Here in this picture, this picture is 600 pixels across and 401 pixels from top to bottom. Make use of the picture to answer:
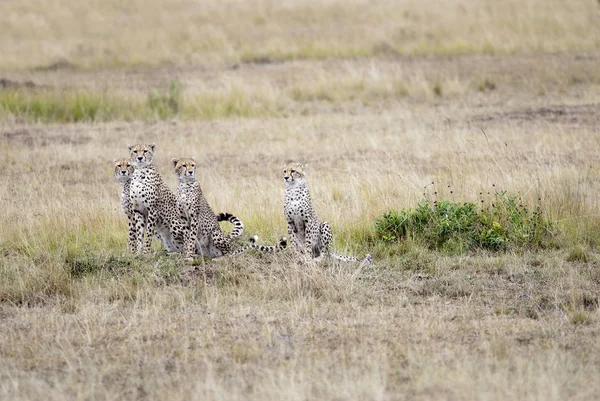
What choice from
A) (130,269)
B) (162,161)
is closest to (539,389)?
(130,269)

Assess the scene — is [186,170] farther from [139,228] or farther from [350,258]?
[350,258]

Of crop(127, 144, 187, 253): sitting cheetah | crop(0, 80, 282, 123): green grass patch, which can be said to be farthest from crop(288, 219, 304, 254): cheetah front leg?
crop(0, 80, 282, 123): green grass patch

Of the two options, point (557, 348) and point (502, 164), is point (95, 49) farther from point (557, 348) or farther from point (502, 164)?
point (557, 348)

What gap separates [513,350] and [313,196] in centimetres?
418

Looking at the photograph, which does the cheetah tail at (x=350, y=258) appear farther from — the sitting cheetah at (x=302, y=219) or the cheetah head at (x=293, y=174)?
the cheetah head at (x=293, y=174)

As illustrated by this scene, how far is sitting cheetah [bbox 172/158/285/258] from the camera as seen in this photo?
24.1 ft

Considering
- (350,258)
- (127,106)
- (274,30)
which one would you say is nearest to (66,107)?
(127,106)

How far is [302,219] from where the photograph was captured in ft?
24.2

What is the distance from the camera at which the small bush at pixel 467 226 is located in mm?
7762

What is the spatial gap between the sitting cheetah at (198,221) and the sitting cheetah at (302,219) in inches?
7.4

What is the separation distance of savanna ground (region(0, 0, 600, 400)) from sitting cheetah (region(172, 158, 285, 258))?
234 mm

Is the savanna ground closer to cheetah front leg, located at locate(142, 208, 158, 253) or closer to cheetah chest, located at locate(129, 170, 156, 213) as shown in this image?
cheetah front leg, located at locate(142, 208, 158, 253)

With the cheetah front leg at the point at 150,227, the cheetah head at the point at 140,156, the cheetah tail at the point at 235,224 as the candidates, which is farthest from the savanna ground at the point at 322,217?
the cheetah head at the point at 140,156

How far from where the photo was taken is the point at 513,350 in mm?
5324
